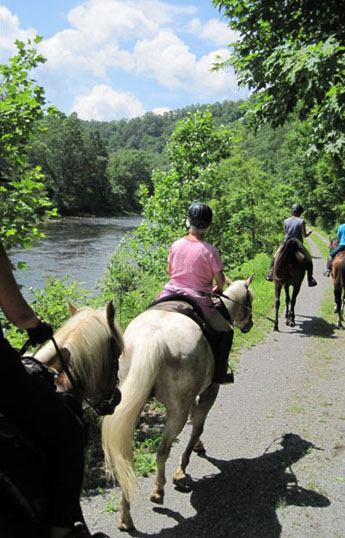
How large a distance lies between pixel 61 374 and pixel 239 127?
11839 mm

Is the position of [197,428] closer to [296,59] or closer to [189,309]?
[189,309]

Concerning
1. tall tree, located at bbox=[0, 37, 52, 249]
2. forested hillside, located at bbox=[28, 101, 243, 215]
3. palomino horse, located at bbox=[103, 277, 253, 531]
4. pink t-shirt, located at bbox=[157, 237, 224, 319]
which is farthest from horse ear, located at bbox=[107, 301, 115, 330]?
forested hillside, located at bbox=[28, 101, 243, 215]

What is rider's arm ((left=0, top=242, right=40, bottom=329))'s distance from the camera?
2160 mm

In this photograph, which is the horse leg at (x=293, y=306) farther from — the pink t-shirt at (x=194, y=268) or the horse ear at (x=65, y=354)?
the horse ear at (x=65, y=354)

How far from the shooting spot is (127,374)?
3.72m

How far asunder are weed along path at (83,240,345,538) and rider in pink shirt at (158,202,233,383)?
40.2 inches

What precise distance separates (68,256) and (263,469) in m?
25.1

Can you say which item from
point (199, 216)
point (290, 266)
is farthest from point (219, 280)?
point (290, 266)

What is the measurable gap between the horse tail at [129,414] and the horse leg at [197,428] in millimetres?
868

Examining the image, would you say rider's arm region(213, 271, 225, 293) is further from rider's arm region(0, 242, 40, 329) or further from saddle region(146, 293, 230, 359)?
rider's arm region(0, 242, 40, 329)

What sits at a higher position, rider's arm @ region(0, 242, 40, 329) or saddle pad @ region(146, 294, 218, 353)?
rider's arm @ region(0, 242, 40, 329)

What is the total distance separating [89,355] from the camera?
282 centimetres

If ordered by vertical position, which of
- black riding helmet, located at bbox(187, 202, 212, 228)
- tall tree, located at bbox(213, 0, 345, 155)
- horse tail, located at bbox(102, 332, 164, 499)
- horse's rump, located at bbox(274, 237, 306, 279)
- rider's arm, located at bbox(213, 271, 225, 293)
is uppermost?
tall tree, located at bbox(213, 0, 345, 155)

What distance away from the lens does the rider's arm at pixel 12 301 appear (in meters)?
2.16
